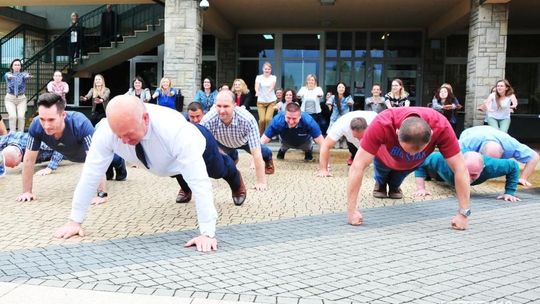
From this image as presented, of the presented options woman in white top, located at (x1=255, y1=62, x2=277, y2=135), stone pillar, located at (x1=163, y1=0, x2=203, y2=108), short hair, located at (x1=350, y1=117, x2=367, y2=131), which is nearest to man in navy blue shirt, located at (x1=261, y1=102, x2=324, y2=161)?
short hair, located at (x1=350, y1=117, x2=367, y2=131)

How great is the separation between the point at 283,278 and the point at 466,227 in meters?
2.21

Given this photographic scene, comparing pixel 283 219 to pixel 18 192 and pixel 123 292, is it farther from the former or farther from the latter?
pixel 18 192

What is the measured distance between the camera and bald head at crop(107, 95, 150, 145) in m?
3.16

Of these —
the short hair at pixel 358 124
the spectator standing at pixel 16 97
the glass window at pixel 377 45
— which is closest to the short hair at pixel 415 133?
the short hair at pixel 358 124

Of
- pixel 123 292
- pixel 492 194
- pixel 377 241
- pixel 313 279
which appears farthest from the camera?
pixel 492 194

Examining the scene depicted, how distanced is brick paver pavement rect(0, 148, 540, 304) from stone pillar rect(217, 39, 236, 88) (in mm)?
11995

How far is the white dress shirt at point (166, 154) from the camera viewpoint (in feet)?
11.5

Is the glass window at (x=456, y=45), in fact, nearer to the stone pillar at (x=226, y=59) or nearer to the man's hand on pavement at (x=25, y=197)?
the stone pillar at (x=226, y=59)

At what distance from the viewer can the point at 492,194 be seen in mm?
6523

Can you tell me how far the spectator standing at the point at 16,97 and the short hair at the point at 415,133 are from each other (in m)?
10.8

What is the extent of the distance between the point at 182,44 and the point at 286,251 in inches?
364

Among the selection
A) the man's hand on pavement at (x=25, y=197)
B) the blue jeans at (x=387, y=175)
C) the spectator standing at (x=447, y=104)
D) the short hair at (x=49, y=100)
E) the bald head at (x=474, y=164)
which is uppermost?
the spectator standing at (x=447, y=104)

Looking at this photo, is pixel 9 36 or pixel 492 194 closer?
pixel 492 194

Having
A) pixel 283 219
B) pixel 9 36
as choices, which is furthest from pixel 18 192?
pixel 9 36
